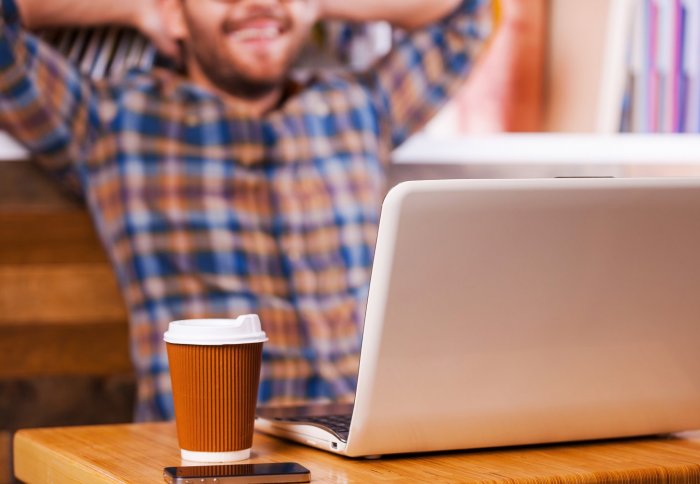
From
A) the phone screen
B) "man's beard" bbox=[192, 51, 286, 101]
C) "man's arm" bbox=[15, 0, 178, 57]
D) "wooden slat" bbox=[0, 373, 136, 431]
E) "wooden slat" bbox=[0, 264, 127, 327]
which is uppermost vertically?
"man's arm" bbox=[15, 0, 178, 57]

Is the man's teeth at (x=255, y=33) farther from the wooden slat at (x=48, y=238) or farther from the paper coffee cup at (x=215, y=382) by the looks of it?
the paper coffee cup at (x=215, y=382)

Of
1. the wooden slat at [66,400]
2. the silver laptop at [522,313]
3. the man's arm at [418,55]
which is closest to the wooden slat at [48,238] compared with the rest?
the wooden slat at [66,400]

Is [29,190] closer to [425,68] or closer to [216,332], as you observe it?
[425,68]

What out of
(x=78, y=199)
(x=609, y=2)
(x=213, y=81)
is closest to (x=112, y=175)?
(x=78, y=199)

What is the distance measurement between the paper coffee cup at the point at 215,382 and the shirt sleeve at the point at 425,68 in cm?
138

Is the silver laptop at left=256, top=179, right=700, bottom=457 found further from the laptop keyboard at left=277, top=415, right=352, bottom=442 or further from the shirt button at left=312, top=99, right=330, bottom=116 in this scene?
the shirt button at left=312, top=99, right=330, bottom=116

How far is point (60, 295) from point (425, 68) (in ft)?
3.13

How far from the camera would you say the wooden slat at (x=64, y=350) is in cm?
216

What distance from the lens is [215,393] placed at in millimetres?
1039

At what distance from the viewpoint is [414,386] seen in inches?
39.0

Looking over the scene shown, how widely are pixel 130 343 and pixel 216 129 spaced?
49 cm

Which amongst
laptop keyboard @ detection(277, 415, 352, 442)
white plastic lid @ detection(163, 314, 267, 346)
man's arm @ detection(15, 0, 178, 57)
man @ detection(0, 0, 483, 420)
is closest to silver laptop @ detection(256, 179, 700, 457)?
laptop keyboard @ detection(277, 415, 352, 442)

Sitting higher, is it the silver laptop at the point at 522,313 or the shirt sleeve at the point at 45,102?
the shirt sleeve at the point at 45,102

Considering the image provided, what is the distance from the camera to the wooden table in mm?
988
